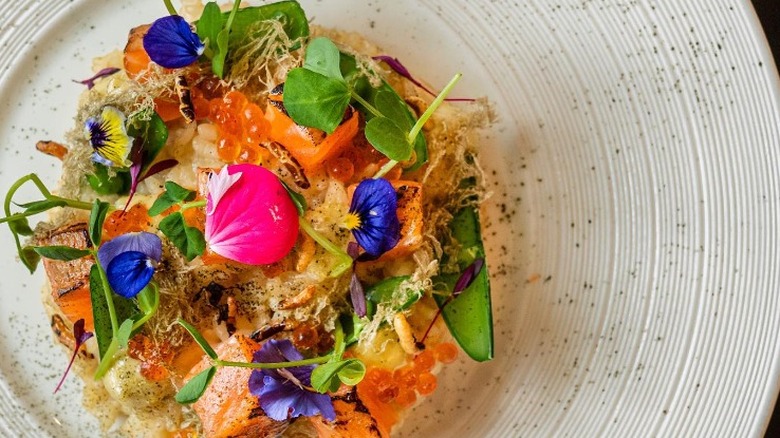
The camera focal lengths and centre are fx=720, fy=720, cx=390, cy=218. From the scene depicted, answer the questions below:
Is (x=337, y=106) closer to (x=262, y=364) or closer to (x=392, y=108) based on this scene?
(x=392, y=108)

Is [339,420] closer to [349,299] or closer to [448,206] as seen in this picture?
[349,299]

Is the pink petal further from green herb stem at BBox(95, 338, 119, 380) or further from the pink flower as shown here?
green herb stem at BBox(95, 338, 119, 380)

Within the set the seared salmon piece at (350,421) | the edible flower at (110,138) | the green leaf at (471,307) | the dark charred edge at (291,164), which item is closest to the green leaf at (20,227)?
the edible flower at (110,138)

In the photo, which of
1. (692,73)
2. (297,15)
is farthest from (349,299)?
(692,73)

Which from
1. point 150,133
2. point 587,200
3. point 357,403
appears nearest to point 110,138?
point 150,133

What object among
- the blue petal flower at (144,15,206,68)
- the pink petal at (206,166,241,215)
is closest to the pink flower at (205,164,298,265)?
the pink petal at (206,166,241,215)

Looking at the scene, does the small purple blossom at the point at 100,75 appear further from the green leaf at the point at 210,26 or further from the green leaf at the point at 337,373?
the green leaf at the point at 337,373

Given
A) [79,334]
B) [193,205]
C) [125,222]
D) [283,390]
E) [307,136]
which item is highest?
[307,136]
